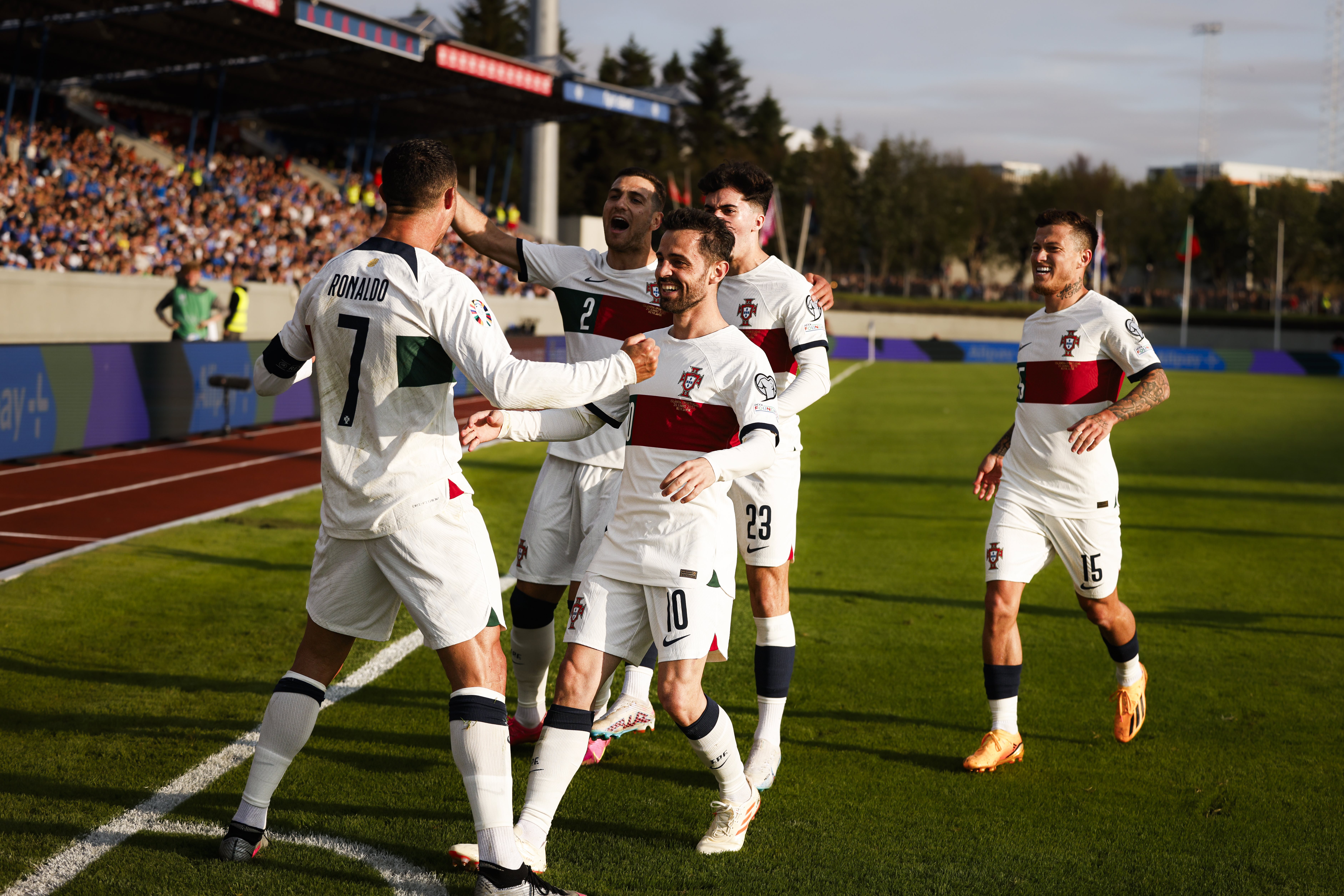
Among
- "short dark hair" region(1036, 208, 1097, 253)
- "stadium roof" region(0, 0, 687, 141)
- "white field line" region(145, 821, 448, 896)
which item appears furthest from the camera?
"stadium roof" region(0, 0, 687, 141)

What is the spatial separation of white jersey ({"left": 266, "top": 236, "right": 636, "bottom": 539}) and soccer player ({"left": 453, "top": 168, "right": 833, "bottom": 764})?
1.11 meters

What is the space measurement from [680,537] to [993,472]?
2.25 metres

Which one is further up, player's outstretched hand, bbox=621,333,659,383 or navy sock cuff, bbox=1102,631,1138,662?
player's outstretched hand, bbox=621,333,659,383

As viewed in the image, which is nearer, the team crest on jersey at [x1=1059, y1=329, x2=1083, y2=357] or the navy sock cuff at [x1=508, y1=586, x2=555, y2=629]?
the navy sock cuff at [x1=508, y1=586, x2=555, y2=629]

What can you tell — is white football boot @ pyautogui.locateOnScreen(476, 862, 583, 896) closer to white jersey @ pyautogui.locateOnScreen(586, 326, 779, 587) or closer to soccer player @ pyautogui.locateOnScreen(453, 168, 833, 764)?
white jersey @ pyautogui.locateOnScreen(586, 326, 779, 587)

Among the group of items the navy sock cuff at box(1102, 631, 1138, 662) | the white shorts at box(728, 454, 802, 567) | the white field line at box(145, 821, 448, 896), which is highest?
the white shorts at box(728, 454, 802, 567)

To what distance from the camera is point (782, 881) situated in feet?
12.3

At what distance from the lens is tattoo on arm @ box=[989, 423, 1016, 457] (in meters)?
5.57

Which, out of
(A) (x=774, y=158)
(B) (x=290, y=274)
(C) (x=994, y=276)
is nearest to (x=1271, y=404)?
(B) (x=290, y=274)

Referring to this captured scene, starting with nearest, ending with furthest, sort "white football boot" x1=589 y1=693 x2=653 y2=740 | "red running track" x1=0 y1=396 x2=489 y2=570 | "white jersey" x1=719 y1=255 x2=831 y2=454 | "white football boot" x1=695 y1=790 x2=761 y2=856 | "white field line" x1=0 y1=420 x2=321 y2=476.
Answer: "white football boot" x1=695 y1=790 x2=761 y2=856
"white football boot" x1=589 y1=693 x2=653 y2=740
"white jersey" x1=719 y1=255 x2=831 y2=454
"red running track" x1=0 y1=396 x2=489 y2=570
"white field line" x1=0 y1=420 x2=321 y2=476

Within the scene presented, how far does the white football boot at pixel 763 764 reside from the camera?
4559mm

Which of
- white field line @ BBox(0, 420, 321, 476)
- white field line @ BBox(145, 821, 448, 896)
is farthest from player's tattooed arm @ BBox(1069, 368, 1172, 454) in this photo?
white field line @ BBox(0, 420, 321, 476)

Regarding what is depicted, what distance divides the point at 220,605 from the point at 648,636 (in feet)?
13.9

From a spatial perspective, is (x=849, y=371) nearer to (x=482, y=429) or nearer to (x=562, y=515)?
(x=562, y=515)
